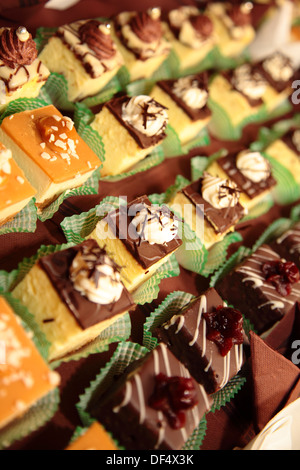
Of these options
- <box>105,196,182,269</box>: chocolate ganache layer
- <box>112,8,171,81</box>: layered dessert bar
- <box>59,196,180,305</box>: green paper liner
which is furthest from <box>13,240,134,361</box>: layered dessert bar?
<box>112,8,171,81</box>: layered dessert bar

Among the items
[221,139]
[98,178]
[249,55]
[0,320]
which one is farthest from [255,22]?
[0,320]

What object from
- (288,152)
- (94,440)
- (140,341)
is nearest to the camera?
(94,440)

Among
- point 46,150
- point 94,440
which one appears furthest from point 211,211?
point 94,440

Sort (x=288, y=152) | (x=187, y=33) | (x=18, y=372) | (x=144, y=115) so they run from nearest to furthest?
(x=18, y=372)
(x=144, y=115)
(x=187, y=33)
(x=288, y=152)

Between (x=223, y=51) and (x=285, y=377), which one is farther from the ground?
(x=223, y=51)

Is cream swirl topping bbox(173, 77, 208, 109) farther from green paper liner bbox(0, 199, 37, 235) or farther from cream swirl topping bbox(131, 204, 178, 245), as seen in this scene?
green paper liner bbox(0, 199, 37, 235)

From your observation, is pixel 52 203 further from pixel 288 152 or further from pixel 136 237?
pixel 288 152

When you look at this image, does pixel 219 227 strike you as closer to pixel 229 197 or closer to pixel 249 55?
pixel 229 197
